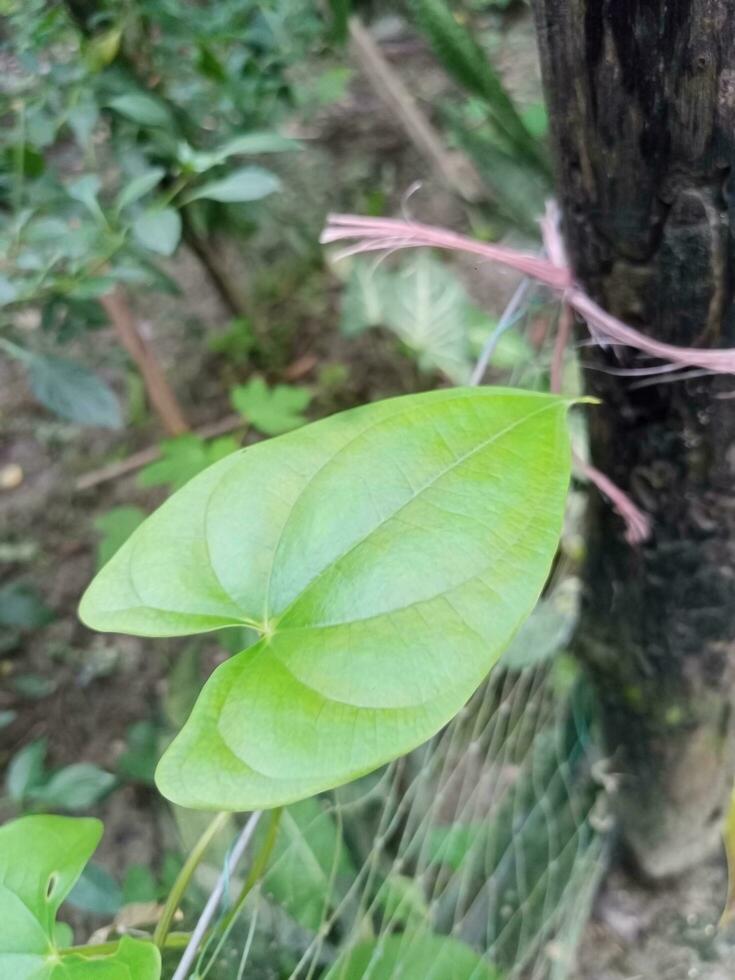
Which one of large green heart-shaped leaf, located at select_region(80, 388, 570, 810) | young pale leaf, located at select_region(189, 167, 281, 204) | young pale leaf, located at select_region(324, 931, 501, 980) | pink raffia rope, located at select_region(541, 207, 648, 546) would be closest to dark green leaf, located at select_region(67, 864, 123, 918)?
young pale leaf, located at select_region(324, 931, 501, 980)

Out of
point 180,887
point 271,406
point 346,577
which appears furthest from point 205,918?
point 271,406

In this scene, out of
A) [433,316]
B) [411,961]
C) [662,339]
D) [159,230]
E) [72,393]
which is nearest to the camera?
[662,339]

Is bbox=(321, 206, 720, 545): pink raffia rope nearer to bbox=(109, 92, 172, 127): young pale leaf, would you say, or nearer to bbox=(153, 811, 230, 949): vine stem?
bbox=(153, 811, 230, 949): vine stem

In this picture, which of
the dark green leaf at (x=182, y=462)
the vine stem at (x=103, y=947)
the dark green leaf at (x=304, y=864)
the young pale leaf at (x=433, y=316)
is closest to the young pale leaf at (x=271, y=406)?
the dark green leaf at (x=182, y=462)

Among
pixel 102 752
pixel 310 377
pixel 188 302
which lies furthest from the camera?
pixel 188 302

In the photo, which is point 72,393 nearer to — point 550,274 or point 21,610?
point 21,610

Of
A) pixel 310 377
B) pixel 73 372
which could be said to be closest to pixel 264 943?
pixel 73 372

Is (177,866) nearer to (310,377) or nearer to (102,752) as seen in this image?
(102,752)
